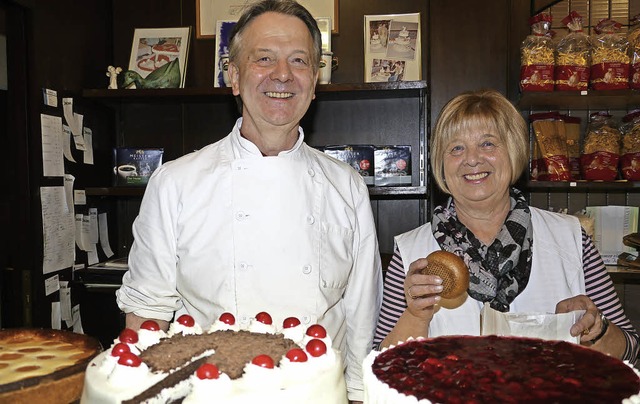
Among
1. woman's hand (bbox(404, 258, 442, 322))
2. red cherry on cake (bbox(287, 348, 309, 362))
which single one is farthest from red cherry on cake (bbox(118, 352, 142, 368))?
woman's hand (bbox(404, 258, 442, 322))

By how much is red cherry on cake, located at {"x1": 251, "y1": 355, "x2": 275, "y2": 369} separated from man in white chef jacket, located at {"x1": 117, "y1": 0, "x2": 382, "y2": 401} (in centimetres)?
69

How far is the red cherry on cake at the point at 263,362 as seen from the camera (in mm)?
1072

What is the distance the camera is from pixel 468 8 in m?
3.62

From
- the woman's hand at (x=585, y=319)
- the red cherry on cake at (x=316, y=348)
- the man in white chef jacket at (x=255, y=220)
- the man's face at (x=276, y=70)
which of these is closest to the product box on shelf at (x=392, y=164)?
the man in white chef jacket at (x=255, y=220)

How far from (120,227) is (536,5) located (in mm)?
2951

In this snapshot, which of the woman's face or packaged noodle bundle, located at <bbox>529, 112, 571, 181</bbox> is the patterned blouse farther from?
packaged noodle bundle, located at <bbox>529, 112, 571, 181</bbox>

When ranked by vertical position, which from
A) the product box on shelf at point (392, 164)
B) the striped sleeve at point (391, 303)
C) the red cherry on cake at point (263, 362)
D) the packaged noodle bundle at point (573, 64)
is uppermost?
the packaged noodle bundle at point (573, 64)

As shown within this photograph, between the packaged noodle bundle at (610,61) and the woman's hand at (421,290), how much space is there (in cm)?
212

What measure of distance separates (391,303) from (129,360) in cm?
104

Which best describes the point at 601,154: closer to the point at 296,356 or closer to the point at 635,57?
the point at 635,57

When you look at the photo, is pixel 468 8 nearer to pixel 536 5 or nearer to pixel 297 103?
pixel 536 5

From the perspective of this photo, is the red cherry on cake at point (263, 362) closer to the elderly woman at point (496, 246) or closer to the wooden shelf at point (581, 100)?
the elderly woman at point (496, 246)

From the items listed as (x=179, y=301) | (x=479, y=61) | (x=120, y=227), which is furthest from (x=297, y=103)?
(x=120, y=227)

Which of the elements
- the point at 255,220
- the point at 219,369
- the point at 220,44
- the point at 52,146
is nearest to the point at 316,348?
the point at 219,369
